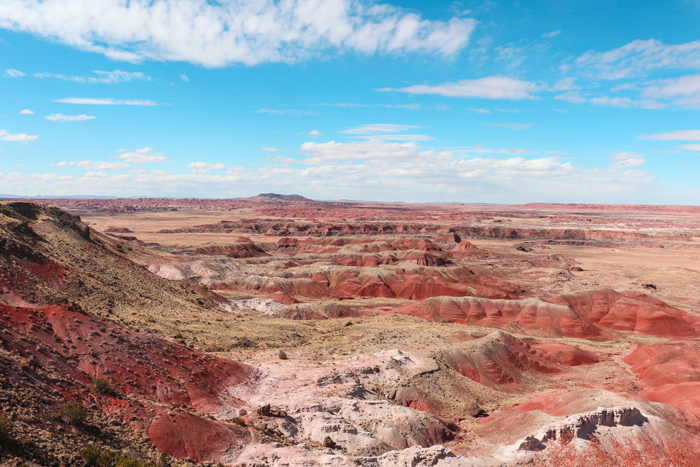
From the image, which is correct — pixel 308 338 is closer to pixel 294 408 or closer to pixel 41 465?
pixel 294 408

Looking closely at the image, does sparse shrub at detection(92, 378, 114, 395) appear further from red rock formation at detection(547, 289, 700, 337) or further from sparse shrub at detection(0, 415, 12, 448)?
red rock formation at detection(547, 289, 700, 337)

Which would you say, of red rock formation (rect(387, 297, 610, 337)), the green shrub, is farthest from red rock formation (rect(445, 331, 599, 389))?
the green shrub

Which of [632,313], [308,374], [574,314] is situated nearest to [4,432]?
[308,374]

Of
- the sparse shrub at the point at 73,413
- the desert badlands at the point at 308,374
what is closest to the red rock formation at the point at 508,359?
the desert badlands at the point at 308,374

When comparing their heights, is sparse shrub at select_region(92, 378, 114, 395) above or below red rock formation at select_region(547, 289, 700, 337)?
above

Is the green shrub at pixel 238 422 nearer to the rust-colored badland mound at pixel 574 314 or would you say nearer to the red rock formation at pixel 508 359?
the red rock formation at pixel 508 359

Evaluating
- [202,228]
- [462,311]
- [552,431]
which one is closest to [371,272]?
[462,311]
